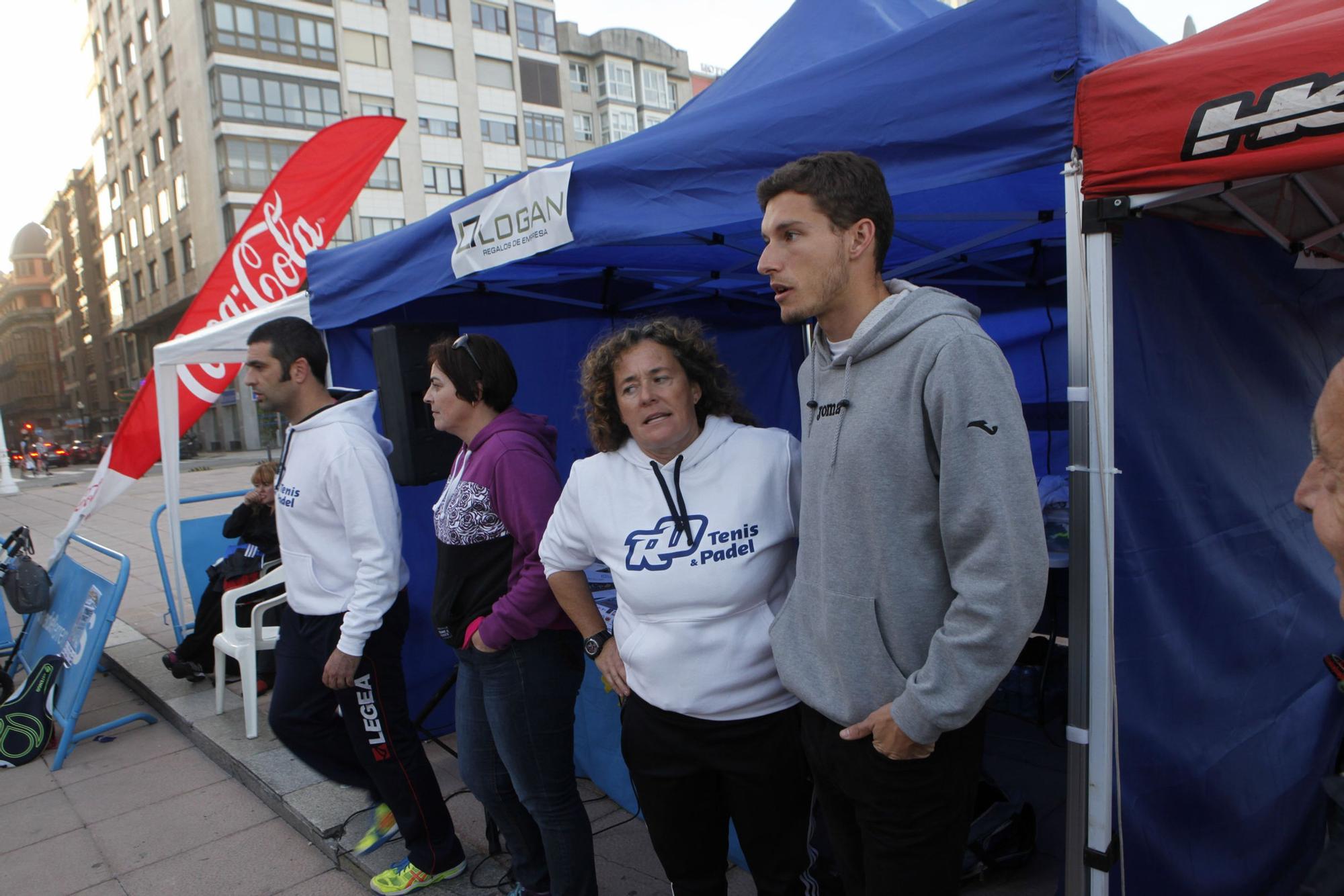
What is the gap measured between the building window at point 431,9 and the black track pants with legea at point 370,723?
39258 mm

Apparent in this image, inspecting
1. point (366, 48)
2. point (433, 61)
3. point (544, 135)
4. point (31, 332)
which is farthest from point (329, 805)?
point (31, 332)

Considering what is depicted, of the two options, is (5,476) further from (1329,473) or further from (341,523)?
(1329,473)

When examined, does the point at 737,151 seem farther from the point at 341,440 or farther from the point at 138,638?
the point at 138,638

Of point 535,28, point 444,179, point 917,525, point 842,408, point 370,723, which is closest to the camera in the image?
point 917,525

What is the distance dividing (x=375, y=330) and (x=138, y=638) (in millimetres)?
4614

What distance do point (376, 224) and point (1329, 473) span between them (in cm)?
3658

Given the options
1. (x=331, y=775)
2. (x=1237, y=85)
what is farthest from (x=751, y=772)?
(x=331, y=775)

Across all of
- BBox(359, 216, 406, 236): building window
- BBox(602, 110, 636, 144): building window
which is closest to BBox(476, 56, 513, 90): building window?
BBox(602, 110, 636, 144): building window

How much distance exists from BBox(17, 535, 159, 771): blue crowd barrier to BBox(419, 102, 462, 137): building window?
3435cm

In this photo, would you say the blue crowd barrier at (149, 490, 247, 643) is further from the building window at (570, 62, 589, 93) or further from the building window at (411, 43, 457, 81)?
the building window at (570, 62, 589, 93)

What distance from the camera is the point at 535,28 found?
1554 inches

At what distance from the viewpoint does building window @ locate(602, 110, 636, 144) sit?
44125 millimetres

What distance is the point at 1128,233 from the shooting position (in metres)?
1.73

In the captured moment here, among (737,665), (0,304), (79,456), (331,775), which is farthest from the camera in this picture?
(0,304)
